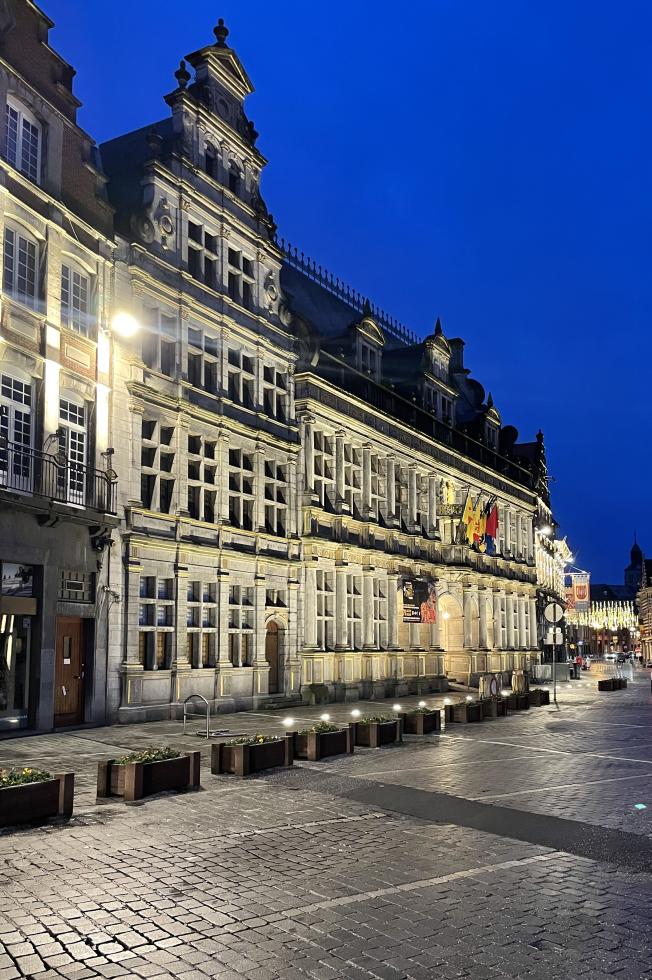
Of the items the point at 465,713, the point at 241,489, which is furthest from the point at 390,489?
the point at 465,713

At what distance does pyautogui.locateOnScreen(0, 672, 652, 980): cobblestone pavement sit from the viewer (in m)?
7.06

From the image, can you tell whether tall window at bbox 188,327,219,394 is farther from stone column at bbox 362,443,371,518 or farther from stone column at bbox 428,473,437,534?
stone column at bbox 428,473,437,534

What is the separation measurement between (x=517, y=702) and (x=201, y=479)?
45.6 feet

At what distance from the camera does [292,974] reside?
674 centimetres

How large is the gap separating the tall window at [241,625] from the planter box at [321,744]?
41.0 ft

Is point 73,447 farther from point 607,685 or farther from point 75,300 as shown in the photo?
point 607,685

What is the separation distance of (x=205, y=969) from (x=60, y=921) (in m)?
1.73

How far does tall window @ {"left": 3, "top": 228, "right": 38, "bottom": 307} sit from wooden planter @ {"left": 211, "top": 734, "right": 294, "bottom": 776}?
12.9m

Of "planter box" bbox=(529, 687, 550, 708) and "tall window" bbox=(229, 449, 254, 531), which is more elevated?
"tall window" bbox=(229, 449, 254, 531)

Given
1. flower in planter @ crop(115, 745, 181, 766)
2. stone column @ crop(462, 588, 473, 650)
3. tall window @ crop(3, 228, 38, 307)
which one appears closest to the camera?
flower in planter @ crop(115, 745, 181, 766)

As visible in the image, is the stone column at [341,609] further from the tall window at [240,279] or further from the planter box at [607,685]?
the planter box at [607,685]

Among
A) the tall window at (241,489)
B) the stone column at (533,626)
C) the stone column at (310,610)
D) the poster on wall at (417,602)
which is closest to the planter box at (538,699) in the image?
the poster on wall at (417,602)

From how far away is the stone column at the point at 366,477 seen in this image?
41.1m

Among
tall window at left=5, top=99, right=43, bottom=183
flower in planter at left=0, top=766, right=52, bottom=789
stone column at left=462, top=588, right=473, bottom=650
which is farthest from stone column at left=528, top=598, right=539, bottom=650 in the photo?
flower in planter at left=0, top=766, right=52, bottom=789
